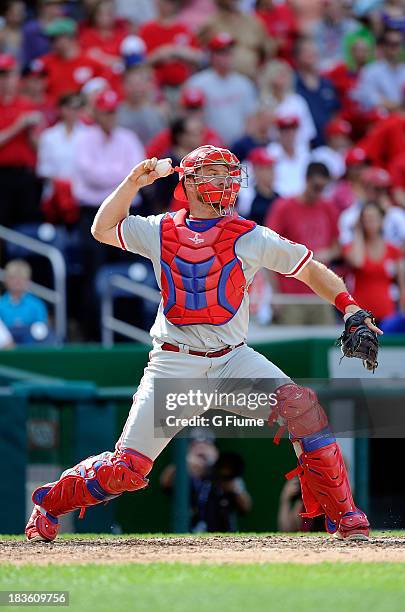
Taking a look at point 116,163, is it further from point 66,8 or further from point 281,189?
point 66,8

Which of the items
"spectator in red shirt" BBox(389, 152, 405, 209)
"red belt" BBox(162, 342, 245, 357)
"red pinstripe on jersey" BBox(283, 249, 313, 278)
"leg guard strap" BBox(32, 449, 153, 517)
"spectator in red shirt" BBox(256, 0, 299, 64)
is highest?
"spectator in red shirt" BBox(256, 0, 299, 64)

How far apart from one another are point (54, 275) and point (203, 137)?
2016mm

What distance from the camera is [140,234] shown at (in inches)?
242

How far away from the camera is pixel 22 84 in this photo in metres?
13.1

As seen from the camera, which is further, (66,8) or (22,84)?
(66,8)

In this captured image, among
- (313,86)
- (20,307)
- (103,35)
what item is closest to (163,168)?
(20,307)

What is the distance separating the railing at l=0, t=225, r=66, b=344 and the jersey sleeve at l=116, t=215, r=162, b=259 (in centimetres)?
510

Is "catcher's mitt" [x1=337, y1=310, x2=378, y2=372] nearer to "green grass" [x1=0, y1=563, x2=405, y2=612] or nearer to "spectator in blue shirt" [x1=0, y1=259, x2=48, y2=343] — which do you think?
"green grass" [x1=0, y1=563, x2=405, y2=612]

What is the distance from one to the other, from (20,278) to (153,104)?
10.4ft

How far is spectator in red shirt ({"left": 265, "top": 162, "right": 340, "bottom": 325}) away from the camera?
11250mm

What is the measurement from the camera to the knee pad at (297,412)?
5969 millimetres

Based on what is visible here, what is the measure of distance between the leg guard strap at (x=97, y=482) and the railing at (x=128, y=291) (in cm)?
515

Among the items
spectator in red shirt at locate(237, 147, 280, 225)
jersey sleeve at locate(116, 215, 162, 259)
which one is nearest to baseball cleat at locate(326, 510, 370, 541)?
jersey sleeve at locate(116, 215, 162, 259)

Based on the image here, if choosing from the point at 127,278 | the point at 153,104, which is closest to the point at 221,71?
the point at 153,104
